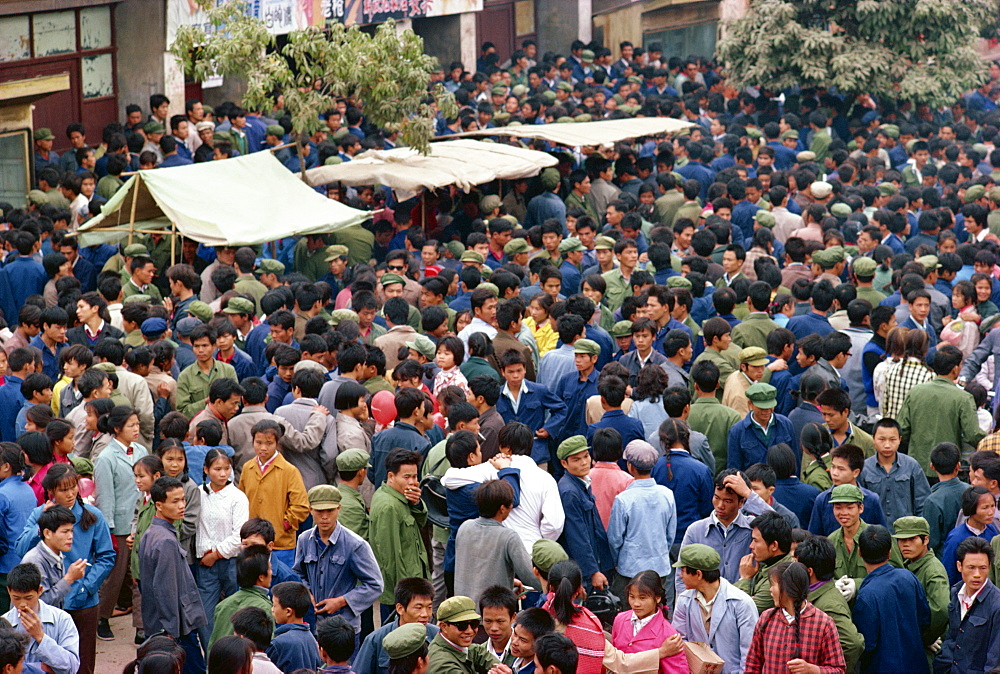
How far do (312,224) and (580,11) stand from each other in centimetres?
1570

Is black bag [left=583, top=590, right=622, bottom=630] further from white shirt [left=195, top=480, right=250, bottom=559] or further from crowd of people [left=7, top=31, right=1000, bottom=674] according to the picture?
white shirt [left=195, top=480, right=250, bottom=559]

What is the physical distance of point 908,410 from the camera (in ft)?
27.8

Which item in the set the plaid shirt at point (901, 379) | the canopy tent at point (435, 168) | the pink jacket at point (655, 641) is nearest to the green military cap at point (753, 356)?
the plaid shirt at point (901, 379)

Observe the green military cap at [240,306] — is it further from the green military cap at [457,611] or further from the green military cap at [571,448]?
the green military cap at [457,611]

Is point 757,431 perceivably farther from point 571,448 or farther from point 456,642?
point 456,642

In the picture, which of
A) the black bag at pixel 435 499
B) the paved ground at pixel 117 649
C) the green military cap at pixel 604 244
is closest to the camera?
the black bag at pixel 435 499

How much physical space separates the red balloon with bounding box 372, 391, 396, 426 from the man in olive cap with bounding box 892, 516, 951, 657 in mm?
3258

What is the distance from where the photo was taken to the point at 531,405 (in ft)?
28.2

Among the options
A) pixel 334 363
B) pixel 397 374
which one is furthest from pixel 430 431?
pixel 334 363

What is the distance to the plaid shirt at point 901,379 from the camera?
8.88 m

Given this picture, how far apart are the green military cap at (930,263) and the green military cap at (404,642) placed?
7.33 metres

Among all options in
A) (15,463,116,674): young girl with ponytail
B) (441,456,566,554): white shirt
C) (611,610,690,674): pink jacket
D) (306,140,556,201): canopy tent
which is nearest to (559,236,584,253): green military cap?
(306,140,556,201): canopy tent

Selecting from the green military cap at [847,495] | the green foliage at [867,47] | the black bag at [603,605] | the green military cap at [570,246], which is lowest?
the black bag at [603,605]

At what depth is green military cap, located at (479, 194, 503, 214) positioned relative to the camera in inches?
567
